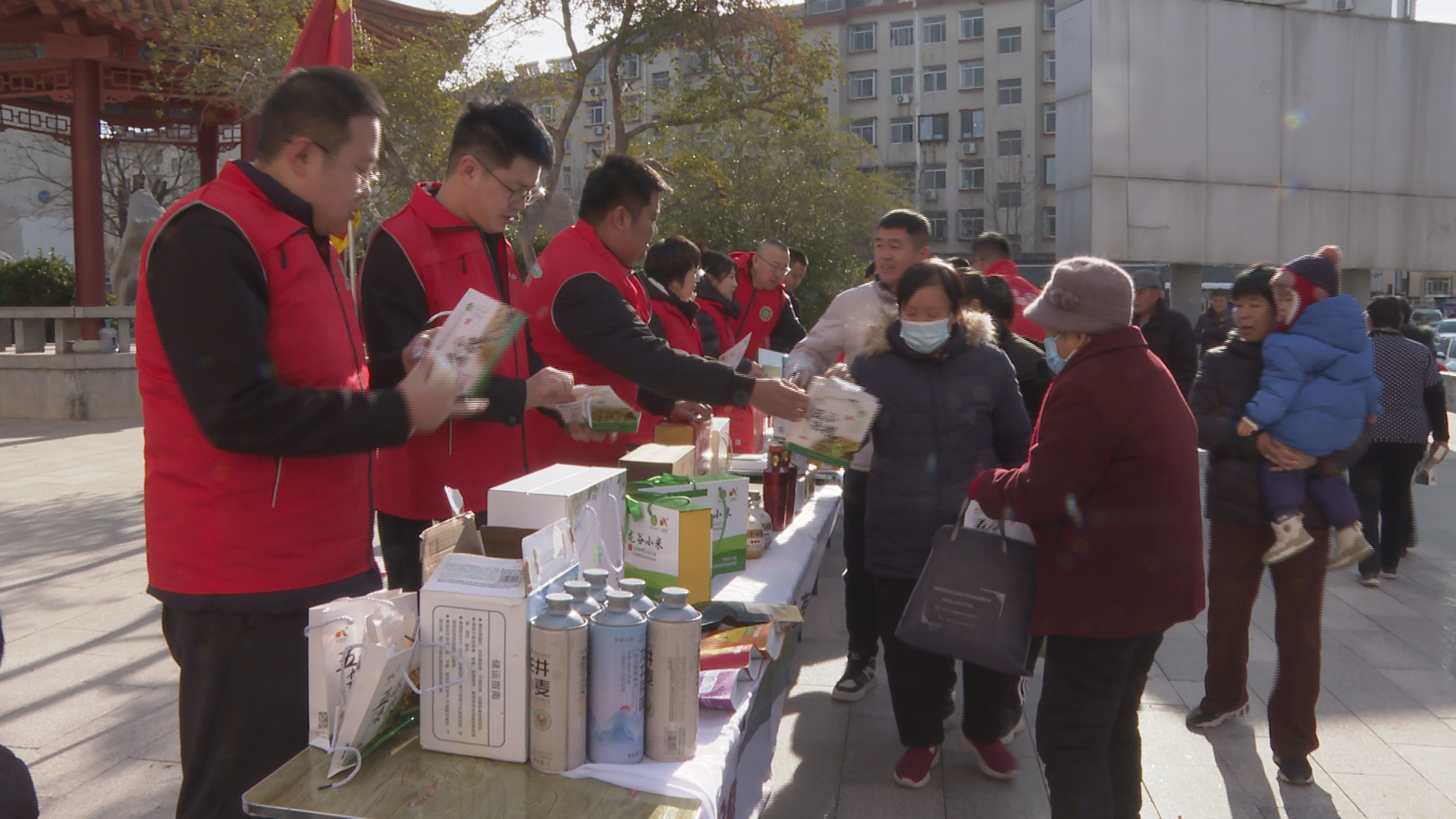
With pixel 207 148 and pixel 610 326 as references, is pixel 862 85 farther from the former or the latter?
pixel 610 326

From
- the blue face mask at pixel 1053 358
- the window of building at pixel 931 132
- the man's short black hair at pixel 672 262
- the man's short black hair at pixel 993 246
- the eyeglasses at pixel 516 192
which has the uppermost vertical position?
the window of building at pixel 931 132

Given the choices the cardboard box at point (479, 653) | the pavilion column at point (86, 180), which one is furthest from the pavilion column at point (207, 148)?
the cardboard box at point (479, 653)

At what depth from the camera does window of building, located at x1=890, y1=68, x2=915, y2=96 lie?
154 ft

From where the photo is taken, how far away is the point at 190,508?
5.89 feet

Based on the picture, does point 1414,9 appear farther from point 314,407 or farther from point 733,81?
point 314,407

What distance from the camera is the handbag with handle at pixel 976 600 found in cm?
283

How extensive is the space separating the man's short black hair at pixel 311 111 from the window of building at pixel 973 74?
4697 cm

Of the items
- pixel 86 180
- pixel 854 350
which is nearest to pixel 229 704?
pixel 854 350

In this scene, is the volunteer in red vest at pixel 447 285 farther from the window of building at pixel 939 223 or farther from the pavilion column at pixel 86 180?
the window of building at pixel 939 223

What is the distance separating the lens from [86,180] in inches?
571

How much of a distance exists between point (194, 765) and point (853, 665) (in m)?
3.01

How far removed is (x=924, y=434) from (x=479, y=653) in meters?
1.92

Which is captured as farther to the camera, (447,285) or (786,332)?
(786,332)

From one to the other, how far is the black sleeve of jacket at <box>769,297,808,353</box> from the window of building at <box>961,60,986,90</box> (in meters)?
41.0
